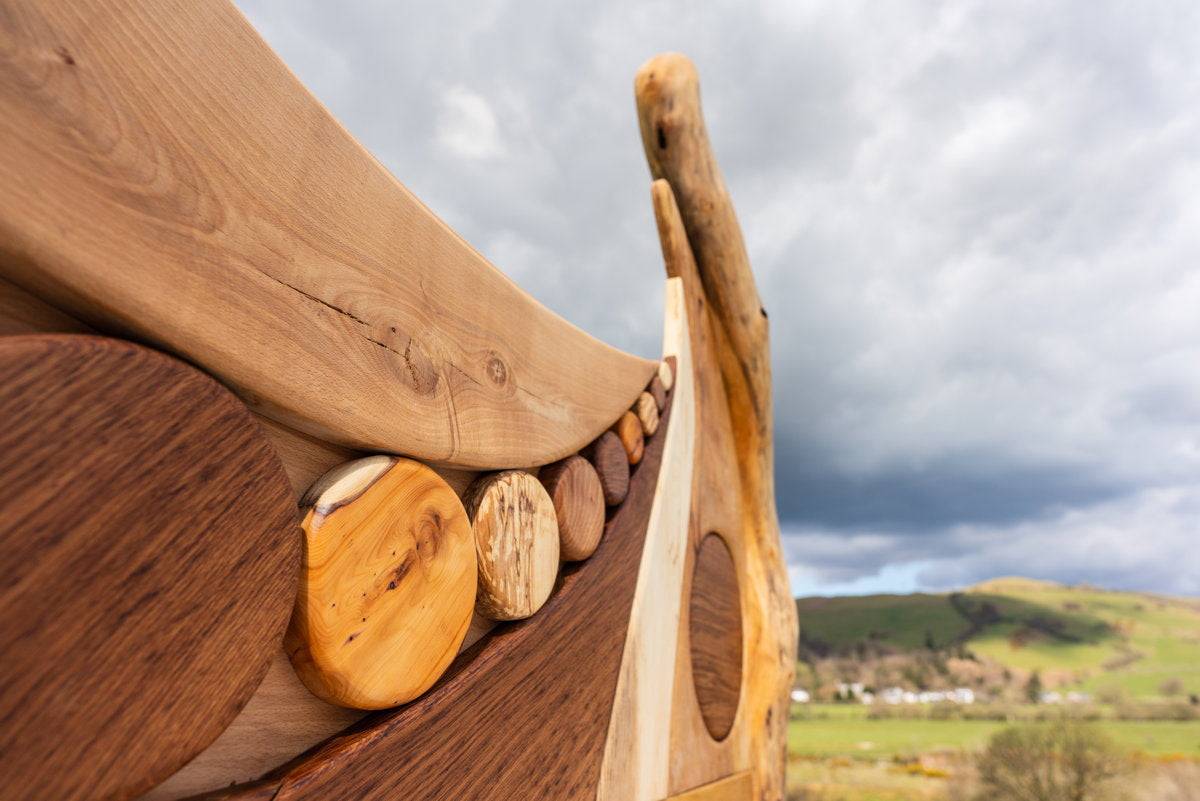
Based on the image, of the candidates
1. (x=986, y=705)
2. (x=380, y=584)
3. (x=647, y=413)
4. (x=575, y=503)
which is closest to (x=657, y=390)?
(x=647, y=413)

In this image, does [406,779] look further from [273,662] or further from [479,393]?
[479,393]

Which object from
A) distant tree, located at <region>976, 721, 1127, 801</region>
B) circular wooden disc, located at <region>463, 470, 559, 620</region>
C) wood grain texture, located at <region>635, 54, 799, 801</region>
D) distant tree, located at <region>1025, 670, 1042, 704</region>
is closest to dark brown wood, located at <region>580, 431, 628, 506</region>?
circular wooden disc, located at <region>463, 470, 559, 620</region>

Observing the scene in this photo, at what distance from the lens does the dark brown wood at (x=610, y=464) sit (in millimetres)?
835

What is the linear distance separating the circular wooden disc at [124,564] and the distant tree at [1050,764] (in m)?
8.35

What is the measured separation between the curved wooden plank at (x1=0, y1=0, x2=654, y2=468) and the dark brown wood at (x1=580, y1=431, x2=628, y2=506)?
8.9 inches

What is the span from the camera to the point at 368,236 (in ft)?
1.65

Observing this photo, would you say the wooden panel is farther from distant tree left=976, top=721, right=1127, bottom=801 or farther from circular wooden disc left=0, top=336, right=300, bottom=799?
distant tree left=976, top=721, right=1127, bottom=801

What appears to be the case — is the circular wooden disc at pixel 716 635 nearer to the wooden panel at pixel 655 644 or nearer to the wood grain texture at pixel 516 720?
the wooden panel at pixel 655 644

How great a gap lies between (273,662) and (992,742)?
8772 millimetres

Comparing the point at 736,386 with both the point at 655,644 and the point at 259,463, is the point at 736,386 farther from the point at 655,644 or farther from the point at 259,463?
the point at 259,463

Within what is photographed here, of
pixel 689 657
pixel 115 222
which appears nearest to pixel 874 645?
pixel 689 657

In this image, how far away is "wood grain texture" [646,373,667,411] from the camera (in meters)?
1.04

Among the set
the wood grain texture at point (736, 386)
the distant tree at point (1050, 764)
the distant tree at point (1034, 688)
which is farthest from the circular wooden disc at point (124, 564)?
the distant tree at point (1034, 688)

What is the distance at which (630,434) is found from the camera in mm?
937
